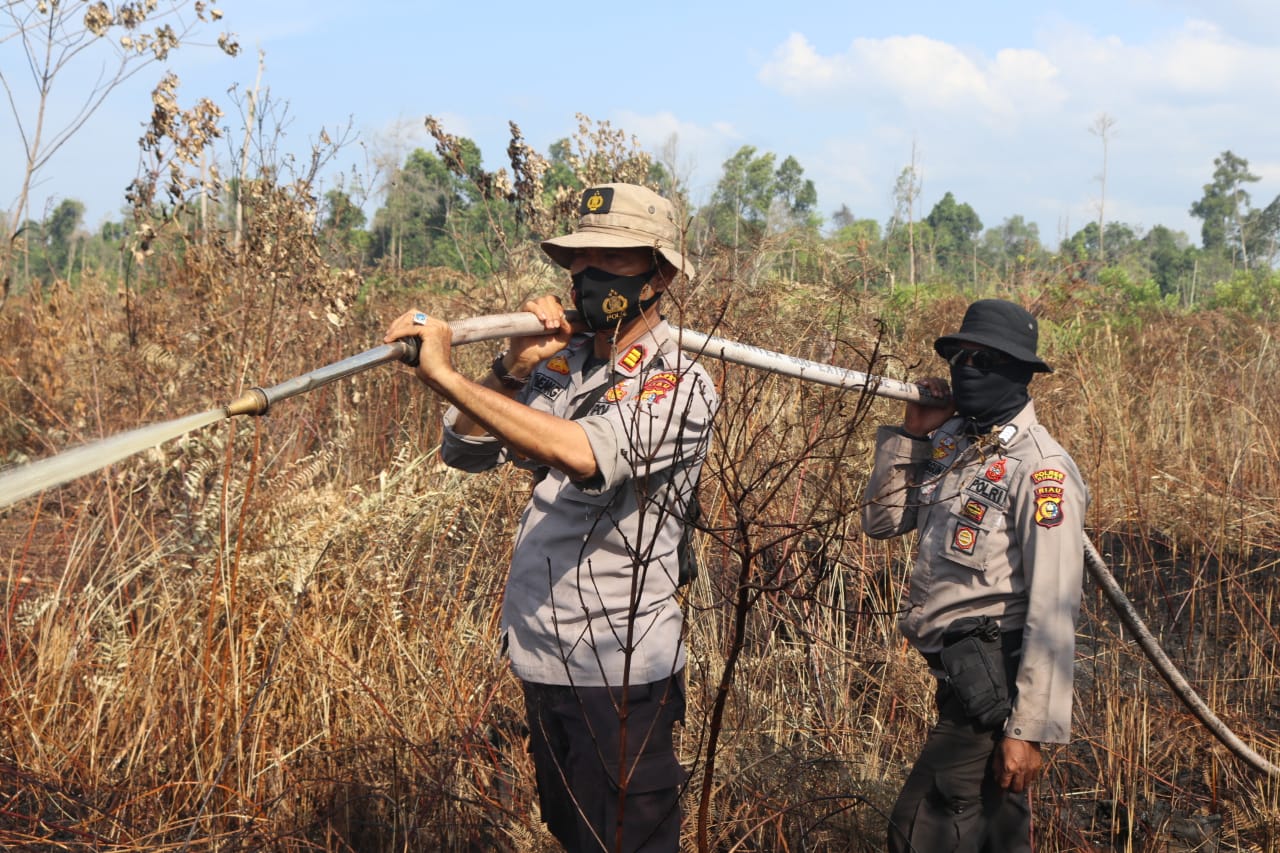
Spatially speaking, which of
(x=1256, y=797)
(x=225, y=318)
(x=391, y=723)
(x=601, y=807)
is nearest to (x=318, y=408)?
(x=225, y=318)

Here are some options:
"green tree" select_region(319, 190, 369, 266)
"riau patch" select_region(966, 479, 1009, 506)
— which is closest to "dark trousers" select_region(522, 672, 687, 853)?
"riau patch" select_region(966, 479, 1009, 506)

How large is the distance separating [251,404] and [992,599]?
2.00 m

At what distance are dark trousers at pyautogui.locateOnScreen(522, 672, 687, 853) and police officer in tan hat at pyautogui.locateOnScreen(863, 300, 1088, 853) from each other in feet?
2.55

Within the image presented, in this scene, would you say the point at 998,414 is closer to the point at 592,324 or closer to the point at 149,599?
the point at 592,324

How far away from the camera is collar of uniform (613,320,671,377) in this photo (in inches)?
105

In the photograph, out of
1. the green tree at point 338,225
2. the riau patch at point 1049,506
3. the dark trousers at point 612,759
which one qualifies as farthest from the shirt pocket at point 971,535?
the green tree at point 338,225

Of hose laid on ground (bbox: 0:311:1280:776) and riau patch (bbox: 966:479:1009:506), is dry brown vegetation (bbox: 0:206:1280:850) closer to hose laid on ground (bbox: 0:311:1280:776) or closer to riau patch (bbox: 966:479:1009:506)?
hose laid on ground (bbox: 0:311:1280:776)

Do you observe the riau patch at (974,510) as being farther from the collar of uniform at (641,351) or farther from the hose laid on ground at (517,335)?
the collar of uniform at (641,351)

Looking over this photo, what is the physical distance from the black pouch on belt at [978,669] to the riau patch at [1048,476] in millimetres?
403

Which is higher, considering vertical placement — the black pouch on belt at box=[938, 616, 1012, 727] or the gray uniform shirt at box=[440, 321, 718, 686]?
the gray uniform shirt at box=[440, 321, 718, 686]

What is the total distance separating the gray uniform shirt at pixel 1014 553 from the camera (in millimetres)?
2707

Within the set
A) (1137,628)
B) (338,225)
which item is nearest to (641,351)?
(1137,628)

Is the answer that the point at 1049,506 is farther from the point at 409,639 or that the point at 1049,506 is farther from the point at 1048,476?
the point at 409,639

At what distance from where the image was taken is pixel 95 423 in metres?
5.45
